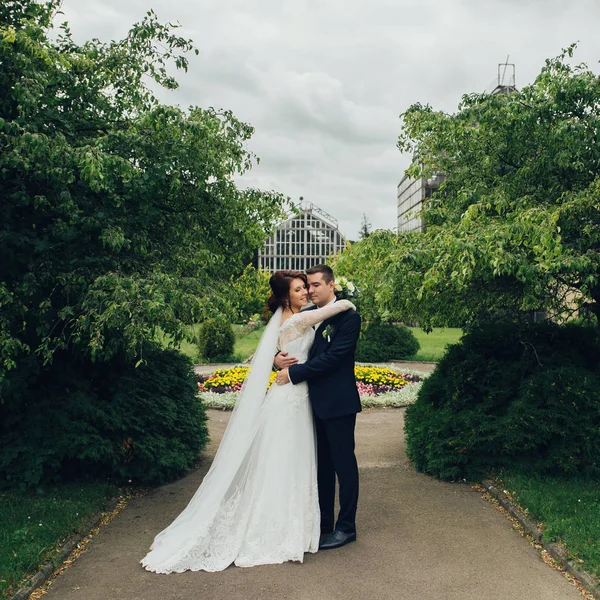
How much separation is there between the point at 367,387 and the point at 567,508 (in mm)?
9070

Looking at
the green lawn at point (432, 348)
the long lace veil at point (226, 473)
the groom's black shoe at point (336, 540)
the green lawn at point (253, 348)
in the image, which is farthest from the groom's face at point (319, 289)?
the green lawn at point (432, 348)

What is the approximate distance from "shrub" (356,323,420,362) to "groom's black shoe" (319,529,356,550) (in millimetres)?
15557

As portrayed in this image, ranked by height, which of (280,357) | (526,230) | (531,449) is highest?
(526,230)

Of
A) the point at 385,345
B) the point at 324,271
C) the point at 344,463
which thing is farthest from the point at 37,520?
the point at 385,345

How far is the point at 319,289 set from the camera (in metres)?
5.76

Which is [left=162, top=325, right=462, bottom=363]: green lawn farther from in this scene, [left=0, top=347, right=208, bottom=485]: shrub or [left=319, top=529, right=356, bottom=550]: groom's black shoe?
[left=319, top=529, right=356, bottom=550]: groom's black shoe

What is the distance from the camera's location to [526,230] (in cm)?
609

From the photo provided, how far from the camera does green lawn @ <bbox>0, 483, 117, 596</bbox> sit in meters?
4.96

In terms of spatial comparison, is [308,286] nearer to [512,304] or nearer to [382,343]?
[512,304]

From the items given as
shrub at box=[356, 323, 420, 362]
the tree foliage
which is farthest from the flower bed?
the tree foliage

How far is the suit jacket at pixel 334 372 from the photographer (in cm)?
559

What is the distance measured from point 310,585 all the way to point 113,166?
378cm

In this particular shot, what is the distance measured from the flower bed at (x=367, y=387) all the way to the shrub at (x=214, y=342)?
5064 millimetres

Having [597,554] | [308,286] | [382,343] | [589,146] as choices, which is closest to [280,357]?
[308,286]
